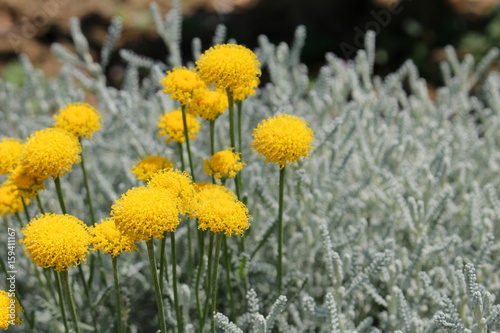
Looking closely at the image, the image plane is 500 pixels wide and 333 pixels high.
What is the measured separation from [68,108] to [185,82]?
36 centimetres

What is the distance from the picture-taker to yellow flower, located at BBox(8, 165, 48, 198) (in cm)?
150

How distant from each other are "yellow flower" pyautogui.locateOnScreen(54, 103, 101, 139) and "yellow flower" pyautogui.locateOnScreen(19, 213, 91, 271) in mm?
369

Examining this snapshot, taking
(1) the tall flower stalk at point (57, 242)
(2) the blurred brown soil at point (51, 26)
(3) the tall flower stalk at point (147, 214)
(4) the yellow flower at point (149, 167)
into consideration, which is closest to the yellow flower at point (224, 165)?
(4) the yellow flower at point (149, 167)

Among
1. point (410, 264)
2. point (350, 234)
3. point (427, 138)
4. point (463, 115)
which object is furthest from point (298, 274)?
point (463, 115)

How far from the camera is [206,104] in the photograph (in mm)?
1549

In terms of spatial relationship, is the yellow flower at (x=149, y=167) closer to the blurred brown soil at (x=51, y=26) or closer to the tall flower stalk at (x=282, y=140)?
the tall flower stalk at (x=282, y=140)

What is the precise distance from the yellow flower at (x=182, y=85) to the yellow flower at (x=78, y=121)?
0.25 meters

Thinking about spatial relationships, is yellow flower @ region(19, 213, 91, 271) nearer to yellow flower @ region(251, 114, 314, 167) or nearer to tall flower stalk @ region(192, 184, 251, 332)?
tall flower stalk @ region(192, 184, 251, 332)

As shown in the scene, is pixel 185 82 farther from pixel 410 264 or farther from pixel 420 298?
pixel 420 298

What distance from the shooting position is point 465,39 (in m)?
4.64

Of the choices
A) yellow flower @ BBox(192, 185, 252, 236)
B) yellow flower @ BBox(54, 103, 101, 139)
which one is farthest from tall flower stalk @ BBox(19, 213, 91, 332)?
yellow flower @ BBox(54, 103, 101, 139)

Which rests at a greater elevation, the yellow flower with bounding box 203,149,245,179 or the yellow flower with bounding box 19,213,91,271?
the yellow flower with bounding box 203,149,245,179

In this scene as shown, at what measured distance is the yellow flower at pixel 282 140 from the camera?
1.38 metres

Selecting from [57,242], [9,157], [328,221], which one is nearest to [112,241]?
[57,242]
